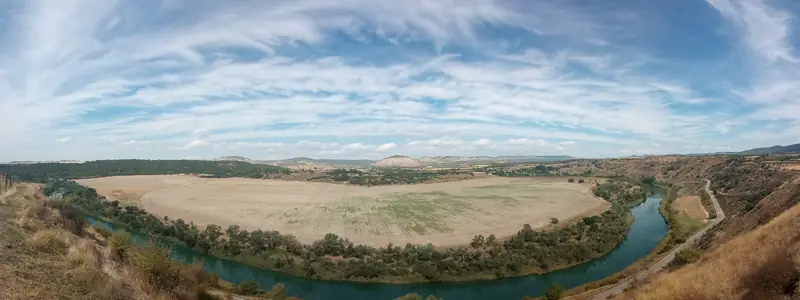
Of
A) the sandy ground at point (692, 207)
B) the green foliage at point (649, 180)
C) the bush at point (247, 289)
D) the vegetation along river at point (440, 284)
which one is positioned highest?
the green foliage at point (649, 180)

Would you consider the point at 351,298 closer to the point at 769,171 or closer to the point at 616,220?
the point at 616,220

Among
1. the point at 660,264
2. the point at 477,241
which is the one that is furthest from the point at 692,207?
the point at 477,241

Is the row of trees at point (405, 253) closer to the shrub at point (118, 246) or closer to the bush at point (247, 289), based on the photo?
the bush at point (247, 289)

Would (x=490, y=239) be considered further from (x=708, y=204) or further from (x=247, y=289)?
(x=708, y=204)

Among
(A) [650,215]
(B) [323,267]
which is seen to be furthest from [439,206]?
(B) [323,267]

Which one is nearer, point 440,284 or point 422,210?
point 440,284

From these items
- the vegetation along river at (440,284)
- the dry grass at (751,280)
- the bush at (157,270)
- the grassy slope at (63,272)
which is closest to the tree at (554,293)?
the vegetation along river at (440,284)
